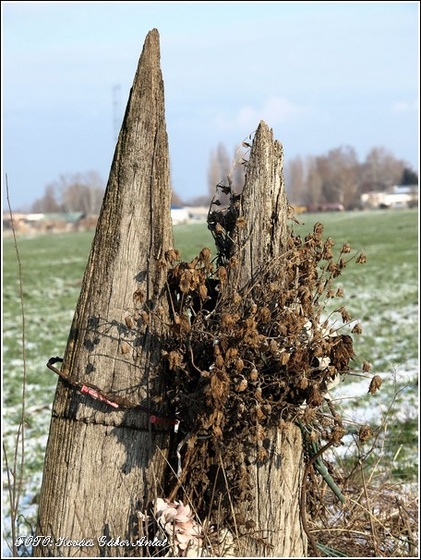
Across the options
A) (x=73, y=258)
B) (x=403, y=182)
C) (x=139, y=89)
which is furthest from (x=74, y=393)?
(x=403, y=182)

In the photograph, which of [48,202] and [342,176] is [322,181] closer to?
[342,176]

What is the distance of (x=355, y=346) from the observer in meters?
10.4

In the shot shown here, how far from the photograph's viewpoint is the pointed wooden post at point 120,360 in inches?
114

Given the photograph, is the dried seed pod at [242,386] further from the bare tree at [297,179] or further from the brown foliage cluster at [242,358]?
the bare tree at [297,179]

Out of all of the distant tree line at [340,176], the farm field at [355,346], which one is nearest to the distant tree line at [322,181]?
the distant tree line at [340,176]

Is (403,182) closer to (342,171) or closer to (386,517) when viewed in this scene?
(342,171)

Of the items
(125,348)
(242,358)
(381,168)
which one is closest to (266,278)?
(242,358)

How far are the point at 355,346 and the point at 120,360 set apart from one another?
25.8 feet

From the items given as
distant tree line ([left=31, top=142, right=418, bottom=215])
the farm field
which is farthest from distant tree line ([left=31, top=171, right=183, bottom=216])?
the farm field

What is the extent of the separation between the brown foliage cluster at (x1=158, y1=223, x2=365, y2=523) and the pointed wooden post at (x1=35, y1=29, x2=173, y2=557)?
0.11 m

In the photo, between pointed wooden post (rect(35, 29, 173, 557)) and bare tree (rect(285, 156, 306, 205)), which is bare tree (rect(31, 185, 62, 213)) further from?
pointed wooden post (rect(35, 29, 173, 557))

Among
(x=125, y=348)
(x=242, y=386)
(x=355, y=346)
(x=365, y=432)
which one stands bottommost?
(x=355, y=346)

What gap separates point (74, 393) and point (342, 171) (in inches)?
4745

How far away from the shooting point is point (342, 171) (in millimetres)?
120125
